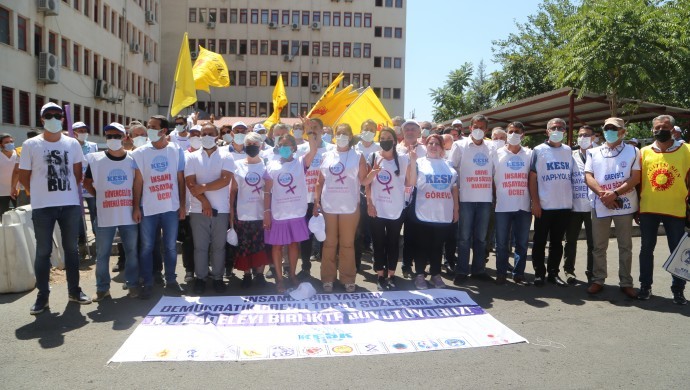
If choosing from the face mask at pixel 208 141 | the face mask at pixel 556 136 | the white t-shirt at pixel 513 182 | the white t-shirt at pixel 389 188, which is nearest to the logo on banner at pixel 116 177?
the face mask at pixel 208 141

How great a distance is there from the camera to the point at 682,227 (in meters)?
6.50

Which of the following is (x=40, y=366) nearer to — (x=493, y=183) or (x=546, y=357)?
(x=546, y=357)

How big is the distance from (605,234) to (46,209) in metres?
6.63

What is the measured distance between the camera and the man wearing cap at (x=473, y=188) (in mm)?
7262

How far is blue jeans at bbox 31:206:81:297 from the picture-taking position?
5895 millimetres

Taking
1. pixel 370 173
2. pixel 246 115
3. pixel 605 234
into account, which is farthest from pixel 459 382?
pixel 246 115

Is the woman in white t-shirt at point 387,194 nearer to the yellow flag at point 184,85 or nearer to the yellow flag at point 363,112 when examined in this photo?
the yellow flag at point 363,112

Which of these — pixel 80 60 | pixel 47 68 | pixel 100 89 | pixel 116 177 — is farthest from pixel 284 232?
pixel 100 89

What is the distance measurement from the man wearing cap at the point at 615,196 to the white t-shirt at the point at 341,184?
299 centimetres

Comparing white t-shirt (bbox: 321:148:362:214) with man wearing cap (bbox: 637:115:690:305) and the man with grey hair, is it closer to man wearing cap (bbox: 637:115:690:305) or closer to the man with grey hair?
the man with grey hair

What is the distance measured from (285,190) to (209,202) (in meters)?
0.94

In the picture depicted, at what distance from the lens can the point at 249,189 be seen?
6797mm

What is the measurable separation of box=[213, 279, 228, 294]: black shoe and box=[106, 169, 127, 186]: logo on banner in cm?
167

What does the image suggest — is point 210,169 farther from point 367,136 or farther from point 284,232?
point 367,136
